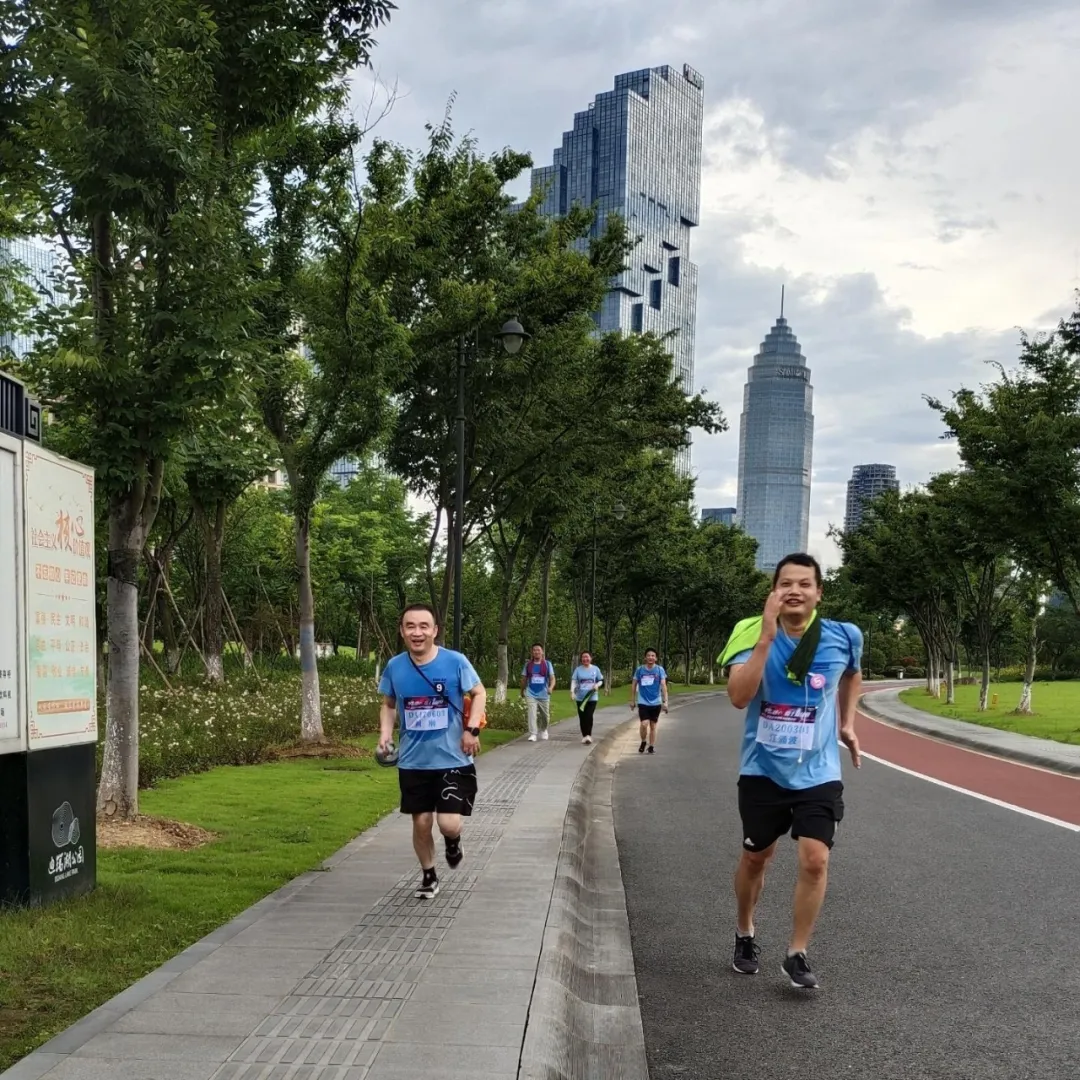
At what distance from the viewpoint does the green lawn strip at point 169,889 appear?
4.56m

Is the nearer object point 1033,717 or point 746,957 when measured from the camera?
point 746,957

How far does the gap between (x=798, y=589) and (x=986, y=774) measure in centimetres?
1242

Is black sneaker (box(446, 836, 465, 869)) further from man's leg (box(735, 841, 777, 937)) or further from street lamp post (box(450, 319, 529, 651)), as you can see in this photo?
street lamp post (box(450, 319, 529, 651))

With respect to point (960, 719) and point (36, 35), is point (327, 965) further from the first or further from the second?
point (960, 719)

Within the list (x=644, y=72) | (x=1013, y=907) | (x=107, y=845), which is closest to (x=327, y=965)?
(x=107, y=845)

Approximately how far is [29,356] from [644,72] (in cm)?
17974

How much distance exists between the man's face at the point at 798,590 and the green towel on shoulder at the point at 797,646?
0.09 m

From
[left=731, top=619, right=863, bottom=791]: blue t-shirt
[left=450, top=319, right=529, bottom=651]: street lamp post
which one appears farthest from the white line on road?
[left=450, top=319, right=529, bottom=651]: street lamp post

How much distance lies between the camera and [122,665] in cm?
838

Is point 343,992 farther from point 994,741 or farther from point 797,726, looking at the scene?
point 994,741

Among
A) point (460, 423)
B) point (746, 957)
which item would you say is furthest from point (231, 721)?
point (746, 957)

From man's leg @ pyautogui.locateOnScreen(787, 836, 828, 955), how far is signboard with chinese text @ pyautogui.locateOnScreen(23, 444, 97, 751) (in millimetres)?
4049

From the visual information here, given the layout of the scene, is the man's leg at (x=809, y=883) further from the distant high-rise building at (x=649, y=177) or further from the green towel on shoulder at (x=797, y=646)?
the distant high-rise building at (x=649, y=177)

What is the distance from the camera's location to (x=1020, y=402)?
22.7 meters
